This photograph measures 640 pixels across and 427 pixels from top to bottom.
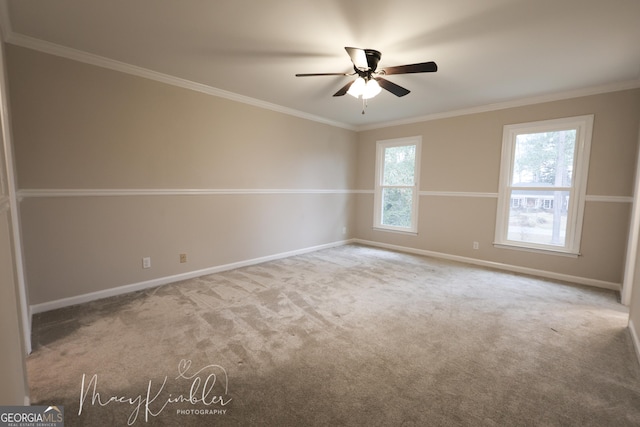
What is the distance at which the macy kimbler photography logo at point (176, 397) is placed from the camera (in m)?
1.49

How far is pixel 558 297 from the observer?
3131mm

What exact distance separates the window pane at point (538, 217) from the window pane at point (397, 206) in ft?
5.33

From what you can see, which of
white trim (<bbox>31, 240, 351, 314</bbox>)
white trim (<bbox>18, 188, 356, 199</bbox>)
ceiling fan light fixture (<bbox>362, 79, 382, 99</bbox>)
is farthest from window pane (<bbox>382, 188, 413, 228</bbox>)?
ceiling fan light fixture (<bbox>362, 79, 382, 99</bbox>)

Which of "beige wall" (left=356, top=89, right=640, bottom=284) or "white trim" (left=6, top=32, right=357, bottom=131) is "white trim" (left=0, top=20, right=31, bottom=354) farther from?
"beige wall" (left=356, top=89, right=640, bottom=284)

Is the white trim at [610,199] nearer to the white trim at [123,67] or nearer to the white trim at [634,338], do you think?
the white trim at [634,338]

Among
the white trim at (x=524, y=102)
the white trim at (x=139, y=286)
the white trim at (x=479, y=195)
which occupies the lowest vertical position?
the white trim at (x=139, y=286)

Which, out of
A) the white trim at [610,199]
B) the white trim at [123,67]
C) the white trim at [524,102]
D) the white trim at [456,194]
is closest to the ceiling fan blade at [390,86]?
the white trim at [123,67]

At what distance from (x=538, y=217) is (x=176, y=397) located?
15.4ft

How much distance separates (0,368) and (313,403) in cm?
135

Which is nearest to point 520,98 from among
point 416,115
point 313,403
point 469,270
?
point 416,115

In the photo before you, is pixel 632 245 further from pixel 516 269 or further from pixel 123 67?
pixel 123 67

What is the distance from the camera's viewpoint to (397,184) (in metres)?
5.42

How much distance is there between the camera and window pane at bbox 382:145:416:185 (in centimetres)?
521

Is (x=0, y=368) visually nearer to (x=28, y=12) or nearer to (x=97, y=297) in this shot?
(x=97, y=297)
